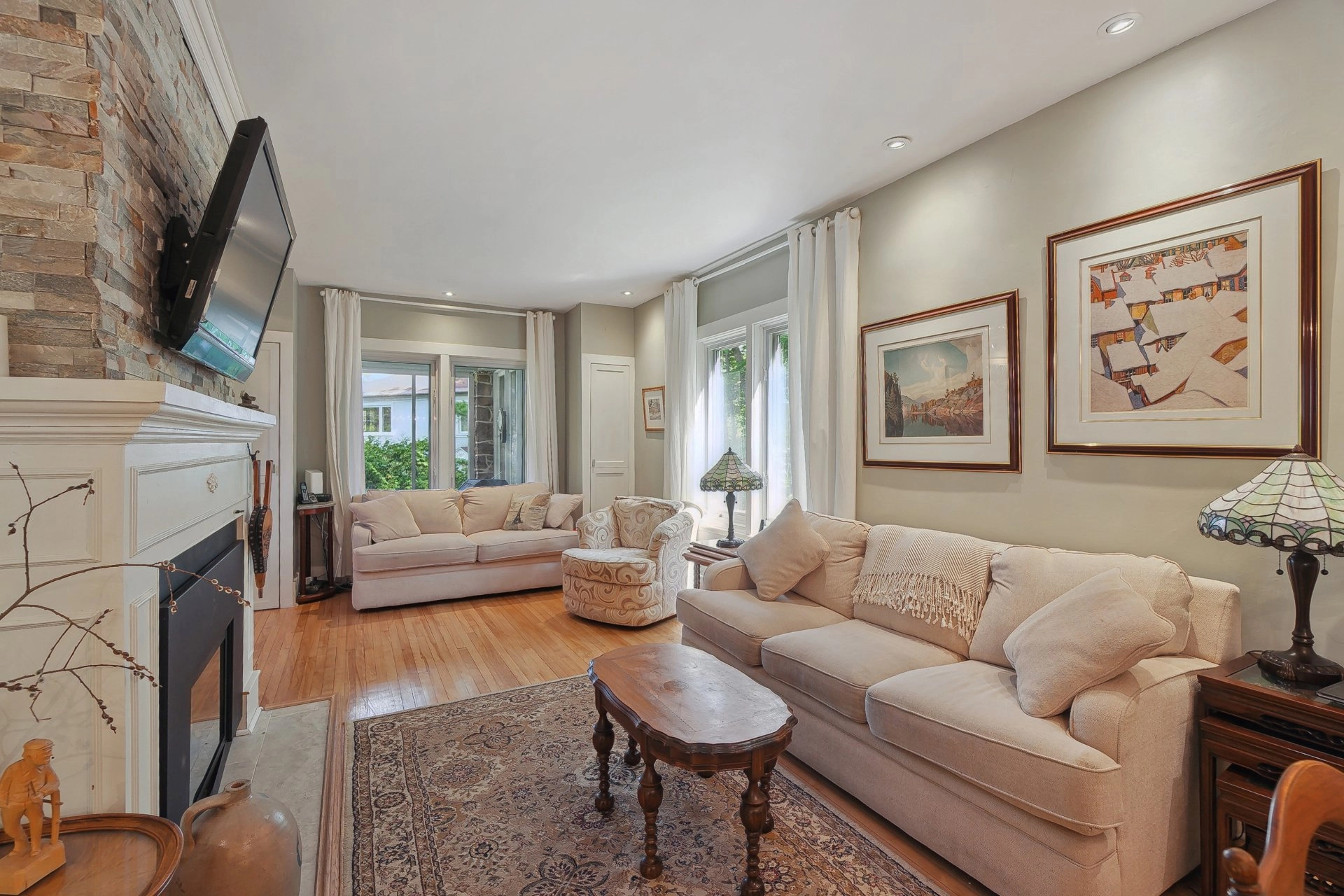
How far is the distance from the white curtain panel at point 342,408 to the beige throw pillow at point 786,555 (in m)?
3.96

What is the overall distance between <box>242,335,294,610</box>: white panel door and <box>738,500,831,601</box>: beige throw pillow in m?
3.84

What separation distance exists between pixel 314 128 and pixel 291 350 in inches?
102

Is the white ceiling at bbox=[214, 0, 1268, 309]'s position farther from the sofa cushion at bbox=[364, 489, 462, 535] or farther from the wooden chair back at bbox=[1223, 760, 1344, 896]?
the sofa cushion at bbox=[364, 489, 462, 535]

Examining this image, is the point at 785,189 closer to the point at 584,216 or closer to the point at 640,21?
the point at 584,216

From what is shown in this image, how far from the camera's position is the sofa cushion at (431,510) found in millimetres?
5230

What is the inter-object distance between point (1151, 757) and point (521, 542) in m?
4.33

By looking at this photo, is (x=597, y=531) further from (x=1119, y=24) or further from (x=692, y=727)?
(x=1119, y=24)

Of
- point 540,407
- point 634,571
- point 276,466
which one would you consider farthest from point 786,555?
point 276,466

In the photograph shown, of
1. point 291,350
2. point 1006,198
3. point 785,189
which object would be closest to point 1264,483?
point 1006,198

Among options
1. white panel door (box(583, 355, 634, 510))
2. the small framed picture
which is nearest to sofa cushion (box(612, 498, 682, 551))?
the small framed picture

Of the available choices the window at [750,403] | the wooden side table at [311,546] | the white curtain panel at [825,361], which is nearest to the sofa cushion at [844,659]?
the white curtain panel at [825,361]

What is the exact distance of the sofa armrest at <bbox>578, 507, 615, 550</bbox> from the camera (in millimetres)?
4848

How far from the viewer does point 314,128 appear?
2.70m

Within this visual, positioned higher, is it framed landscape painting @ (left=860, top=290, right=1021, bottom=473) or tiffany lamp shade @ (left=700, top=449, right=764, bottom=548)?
framed landscape painting @ (left=860, top=290, right=1021, bottom=473)
